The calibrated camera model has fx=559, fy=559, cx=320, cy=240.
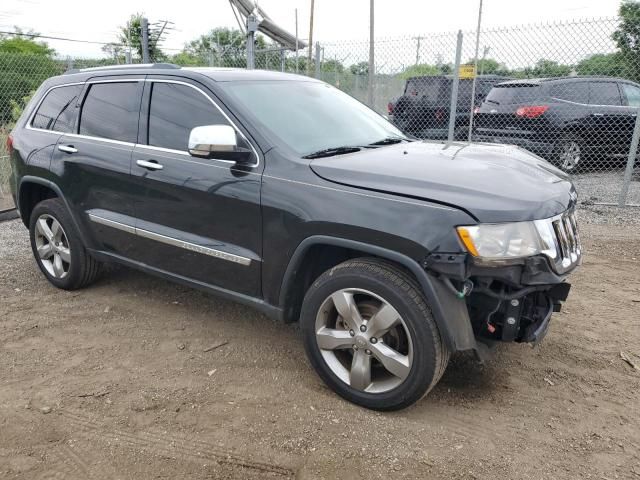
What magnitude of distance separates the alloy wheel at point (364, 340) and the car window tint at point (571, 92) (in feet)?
25.6

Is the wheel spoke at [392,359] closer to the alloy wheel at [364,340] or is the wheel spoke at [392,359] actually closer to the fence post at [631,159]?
the alloy wheel at [364,340]

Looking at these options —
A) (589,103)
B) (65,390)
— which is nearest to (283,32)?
(589,103)

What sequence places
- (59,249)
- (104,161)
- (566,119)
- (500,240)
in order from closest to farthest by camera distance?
1. (500,240)
2. (104,161)
3. (59,249)
4. (566,119)

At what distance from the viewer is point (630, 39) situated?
24.8ft

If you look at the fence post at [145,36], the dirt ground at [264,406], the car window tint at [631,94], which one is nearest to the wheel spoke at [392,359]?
the dirt ground at [264,406]

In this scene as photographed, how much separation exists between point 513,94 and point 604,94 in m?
1.56

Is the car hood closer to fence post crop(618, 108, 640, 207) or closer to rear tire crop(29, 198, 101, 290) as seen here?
rear tire crop(29, 198, 101, 290)

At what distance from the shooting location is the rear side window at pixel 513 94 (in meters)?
9.36

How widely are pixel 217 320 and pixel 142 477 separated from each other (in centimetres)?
173

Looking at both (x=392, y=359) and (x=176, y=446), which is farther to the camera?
(x=392, y=359)

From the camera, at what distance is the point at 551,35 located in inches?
303

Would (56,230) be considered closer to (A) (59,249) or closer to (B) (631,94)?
(A) (59,249)

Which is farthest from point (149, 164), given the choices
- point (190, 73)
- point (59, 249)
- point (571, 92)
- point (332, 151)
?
point (571, 92)

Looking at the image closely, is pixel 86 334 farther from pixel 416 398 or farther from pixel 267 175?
pixel 416 398
